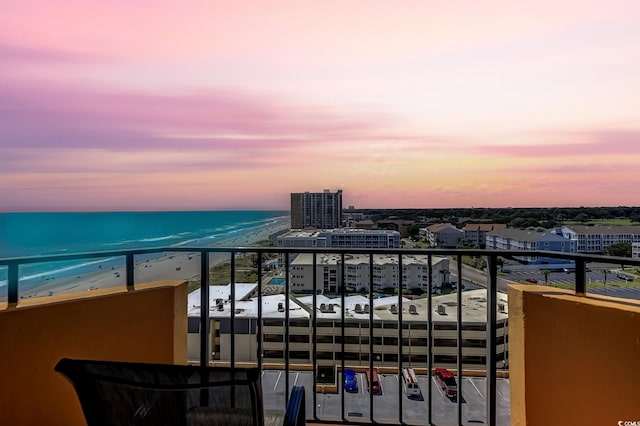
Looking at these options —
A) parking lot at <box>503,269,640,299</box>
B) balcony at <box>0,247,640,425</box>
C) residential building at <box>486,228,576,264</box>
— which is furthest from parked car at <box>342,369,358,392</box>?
parking lot at <box>503,269,640,299</box>

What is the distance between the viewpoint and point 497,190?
8.08m

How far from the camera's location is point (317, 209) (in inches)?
250

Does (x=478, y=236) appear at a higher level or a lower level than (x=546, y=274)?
higher

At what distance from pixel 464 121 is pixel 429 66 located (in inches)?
73.5

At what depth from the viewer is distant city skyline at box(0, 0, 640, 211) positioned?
4219mm

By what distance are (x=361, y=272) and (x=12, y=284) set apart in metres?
2.22


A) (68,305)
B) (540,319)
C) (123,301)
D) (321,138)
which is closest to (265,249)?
(123,301)

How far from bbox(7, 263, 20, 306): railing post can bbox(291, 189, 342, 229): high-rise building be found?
4.06 m

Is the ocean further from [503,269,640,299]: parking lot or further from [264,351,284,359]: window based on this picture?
[503,269,640,299]: parking lot

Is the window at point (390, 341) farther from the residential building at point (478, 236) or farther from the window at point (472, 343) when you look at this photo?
the residential building at point (478, 236)

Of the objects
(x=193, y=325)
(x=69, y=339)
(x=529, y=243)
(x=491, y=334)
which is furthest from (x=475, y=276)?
(x=69, y=339)

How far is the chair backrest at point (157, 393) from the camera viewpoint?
0.96m

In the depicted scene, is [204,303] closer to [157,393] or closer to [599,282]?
[157,393]

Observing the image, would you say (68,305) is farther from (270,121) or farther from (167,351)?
(270,121)
